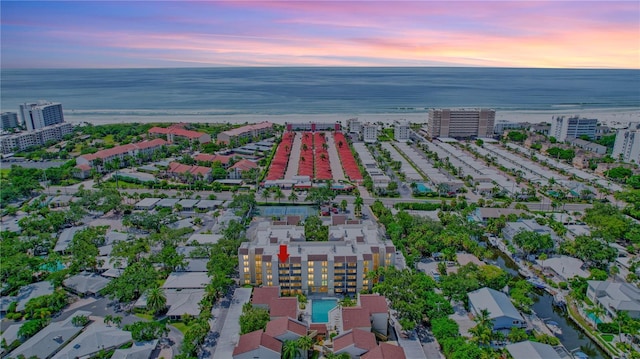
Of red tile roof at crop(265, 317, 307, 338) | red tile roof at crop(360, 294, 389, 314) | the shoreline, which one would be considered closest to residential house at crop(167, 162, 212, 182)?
red tile roof at crop(265, 317, 307, 338)

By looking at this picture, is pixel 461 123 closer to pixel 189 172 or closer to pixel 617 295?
pixel 189 172

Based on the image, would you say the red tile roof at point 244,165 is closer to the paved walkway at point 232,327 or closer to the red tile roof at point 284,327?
the paved walkway at point 232,327

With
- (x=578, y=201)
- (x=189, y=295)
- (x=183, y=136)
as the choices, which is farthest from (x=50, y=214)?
(x=578, y=201)

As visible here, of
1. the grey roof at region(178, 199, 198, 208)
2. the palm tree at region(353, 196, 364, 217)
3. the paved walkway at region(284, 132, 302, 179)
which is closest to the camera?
the palm tree at region(353, 196, 364, 217)

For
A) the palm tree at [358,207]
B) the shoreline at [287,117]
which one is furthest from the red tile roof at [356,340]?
the shoreline at [287,117]

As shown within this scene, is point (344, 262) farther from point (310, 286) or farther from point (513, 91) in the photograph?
point (513, 91)

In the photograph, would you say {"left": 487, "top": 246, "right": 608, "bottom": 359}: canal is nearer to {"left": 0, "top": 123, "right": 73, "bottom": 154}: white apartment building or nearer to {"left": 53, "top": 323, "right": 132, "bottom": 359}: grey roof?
{"left": 53, "top": 323, "right": 132, "bottom": 359}: grey roof
